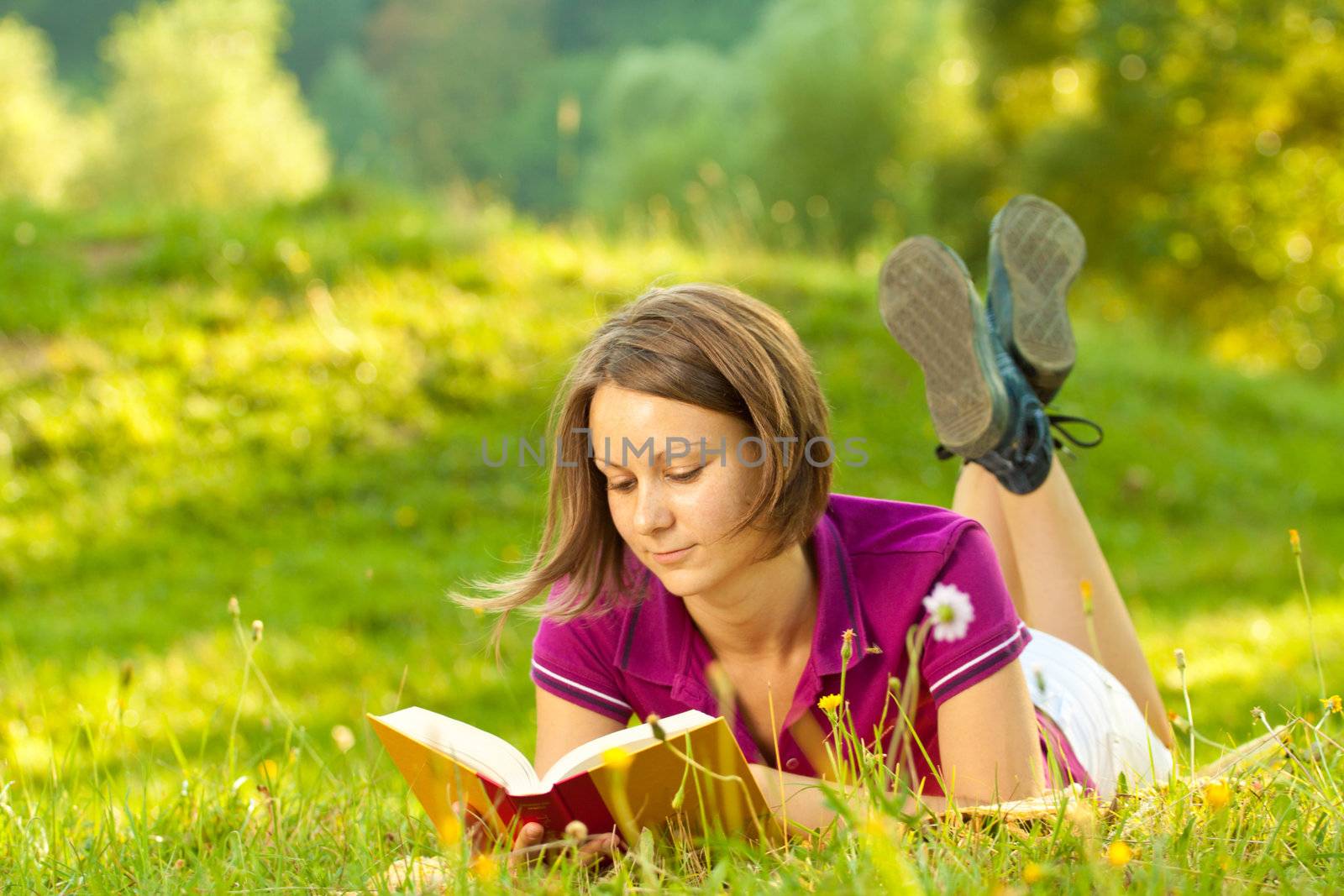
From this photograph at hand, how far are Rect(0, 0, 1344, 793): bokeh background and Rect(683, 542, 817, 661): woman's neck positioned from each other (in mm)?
585

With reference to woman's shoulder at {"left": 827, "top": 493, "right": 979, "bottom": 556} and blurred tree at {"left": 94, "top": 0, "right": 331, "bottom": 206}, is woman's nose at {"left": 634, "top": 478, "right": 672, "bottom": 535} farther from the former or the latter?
blurred tree at {"left": 94, "top": 0, "right": 331, "bottom": 206}

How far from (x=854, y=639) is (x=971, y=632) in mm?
206

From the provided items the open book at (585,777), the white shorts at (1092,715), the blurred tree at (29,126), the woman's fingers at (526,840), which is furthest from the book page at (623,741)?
the blurred tree at (29,126)

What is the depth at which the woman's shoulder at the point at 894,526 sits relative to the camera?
2.15 m

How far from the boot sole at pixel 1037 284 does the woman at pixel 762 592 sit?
726mm

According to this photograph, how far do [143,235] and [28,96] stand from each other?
836 inches

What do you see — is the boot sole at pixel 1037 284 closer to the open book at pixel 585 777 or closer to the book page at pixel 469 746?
the open book at pixel 585 777

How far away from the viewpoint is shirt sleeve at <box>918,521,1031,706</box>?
202 centimetres

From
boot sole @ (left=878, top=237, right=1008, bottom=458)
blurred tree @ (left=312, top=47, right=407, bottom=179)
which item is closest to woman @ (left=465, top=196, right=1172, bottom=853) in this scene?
boot sole @ (left=878, top=237, right=1008, bottom=458)

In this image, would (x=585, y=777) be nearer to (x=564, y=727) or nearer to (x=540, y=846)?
(x=540, y=846)

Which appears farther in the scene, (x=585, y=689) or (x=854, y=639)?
(x=585, y=689)

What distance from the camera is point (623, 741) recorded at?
1.58 m

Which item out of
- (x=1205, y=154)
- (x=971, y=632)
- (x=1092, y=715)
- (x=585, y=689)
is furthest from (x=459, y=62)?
(x=971, y=632)

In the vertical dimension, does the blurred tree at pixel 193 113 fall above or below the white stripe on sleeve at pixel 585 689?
above
